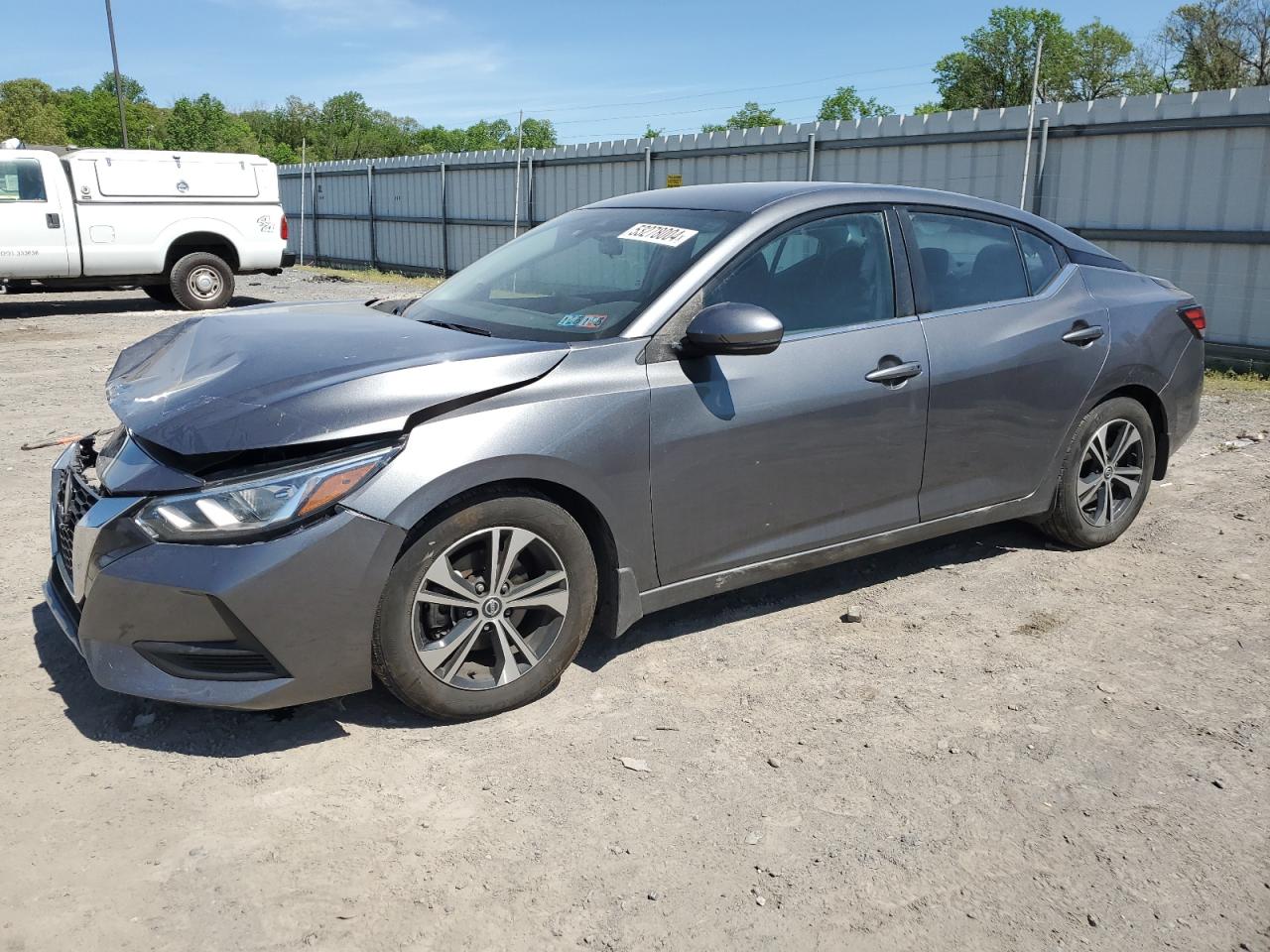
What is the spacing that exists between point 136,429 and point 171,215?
43.3ft

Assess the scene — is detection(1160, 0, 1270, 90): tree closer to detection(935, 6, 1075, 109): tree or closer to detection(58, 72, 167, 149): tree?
detection(935, 6, 1075, 109): tree

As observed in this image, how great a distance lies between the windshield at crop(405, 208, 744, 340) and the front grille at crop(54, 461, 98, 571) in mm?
1347

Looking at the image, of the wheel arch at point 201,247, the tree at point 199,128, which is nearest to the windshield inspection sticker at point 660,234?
the wheel arch at point 201,247

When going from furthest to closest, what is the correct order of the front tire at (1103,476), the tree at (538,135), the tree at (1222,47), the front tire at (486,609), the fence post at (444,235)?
the tree at (538,135), the tree at (1222,47), the fence post at (444,235), the front tire at (1103,476), the front tire at (486,609)

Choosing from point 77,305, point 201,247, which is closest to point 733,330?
point 201,247

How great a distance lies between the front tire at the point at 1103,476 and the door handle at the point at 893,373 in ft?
3.73

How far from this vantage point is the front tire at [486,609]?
10.6 feet

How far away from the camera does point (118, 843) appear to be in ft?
9.21

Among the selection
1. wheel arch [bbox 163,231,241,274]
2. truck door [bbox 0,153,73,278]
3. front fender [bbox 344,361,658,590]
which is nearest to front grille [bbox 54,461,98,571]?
front fender [bbox 344,361,658,590]

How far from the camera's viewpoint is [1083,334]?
4840 mm

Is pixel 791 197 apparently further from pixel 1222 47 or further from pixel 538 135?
pixel 538 135

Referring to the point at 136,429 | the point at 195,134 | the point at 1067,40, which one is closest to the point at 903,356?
the point at 136,429

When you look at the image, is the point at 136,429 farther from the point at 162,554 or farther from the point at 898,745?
the point at 898,745

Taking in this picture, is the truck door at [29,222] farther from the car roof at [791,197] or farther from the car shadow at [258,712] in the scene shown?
the car roof at [791,197]
